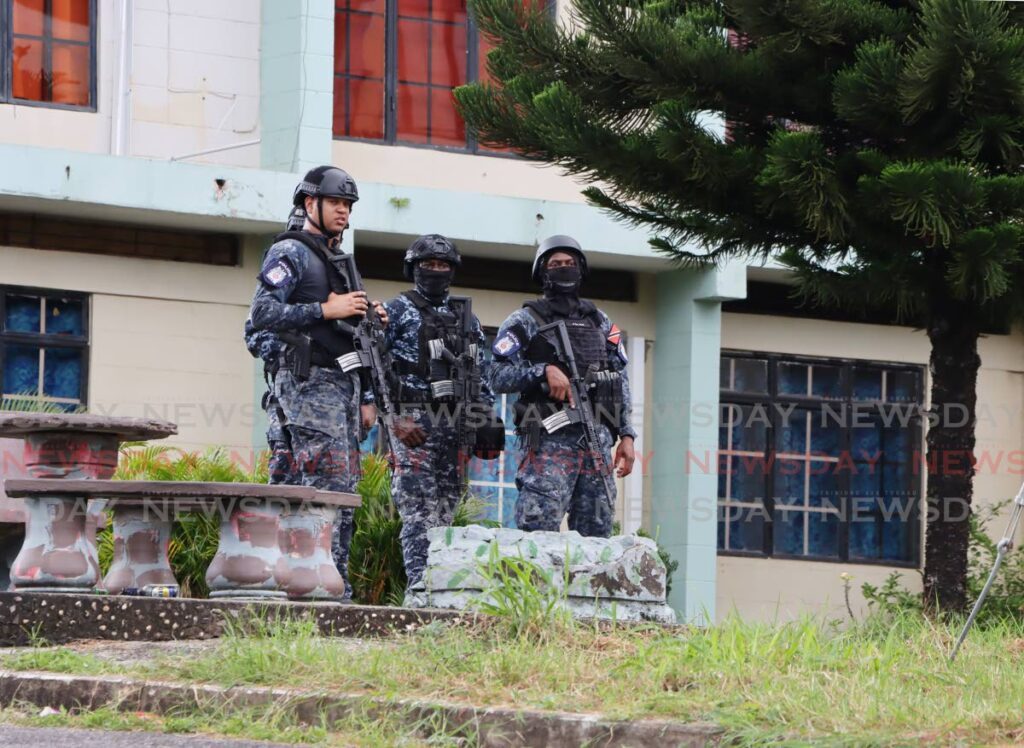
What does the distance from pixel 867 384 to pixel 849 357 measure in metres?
0.29

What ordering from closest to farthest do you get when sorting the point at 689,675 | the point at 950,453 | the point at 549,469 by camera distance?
the point at 689,675 → the point at 549,469 → the point at 950,453

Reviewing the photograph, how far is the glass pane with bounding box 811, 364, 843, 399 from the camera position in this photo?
51.1 ft

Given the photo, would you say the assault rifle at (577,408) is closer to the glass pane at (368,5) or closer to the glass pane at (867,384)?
the glass pane at (368,5)

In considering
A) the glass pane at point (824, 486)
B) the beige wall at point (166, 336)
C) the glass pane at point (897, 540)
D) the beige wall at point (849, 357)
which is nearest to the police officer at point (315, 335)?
the beige wall at point (166, 336)

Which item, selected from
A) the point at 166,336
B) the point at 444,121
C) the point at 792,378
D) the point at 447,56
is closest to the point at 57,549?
the point at 166,336

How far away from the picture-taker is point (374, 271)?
13891 millimetres

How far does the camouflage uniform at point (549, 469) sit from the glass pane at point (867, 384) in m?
7.21

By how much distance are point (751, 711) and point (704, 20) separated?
4919 mm

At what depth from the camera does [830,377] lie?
51.3 ft

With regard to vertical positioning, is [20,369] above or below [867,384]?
below

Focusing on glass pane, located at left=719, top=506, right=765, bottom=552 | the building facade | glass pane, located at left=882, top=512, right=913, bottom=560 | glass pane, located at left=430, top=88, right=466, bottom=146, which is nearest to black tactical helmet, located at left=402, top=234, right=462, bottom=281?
the building facade

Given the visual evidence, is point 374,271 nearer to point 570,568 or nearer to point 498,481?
point 498,481

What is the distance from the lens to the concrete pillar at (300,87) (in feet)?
42.4

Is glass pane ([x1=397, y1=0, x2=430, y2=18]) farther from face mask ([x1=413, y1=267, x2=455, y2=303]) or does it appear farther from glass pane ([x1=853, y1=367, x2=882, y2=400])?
face mask ([x1=413, y1=267, x2=455, y2=303])
